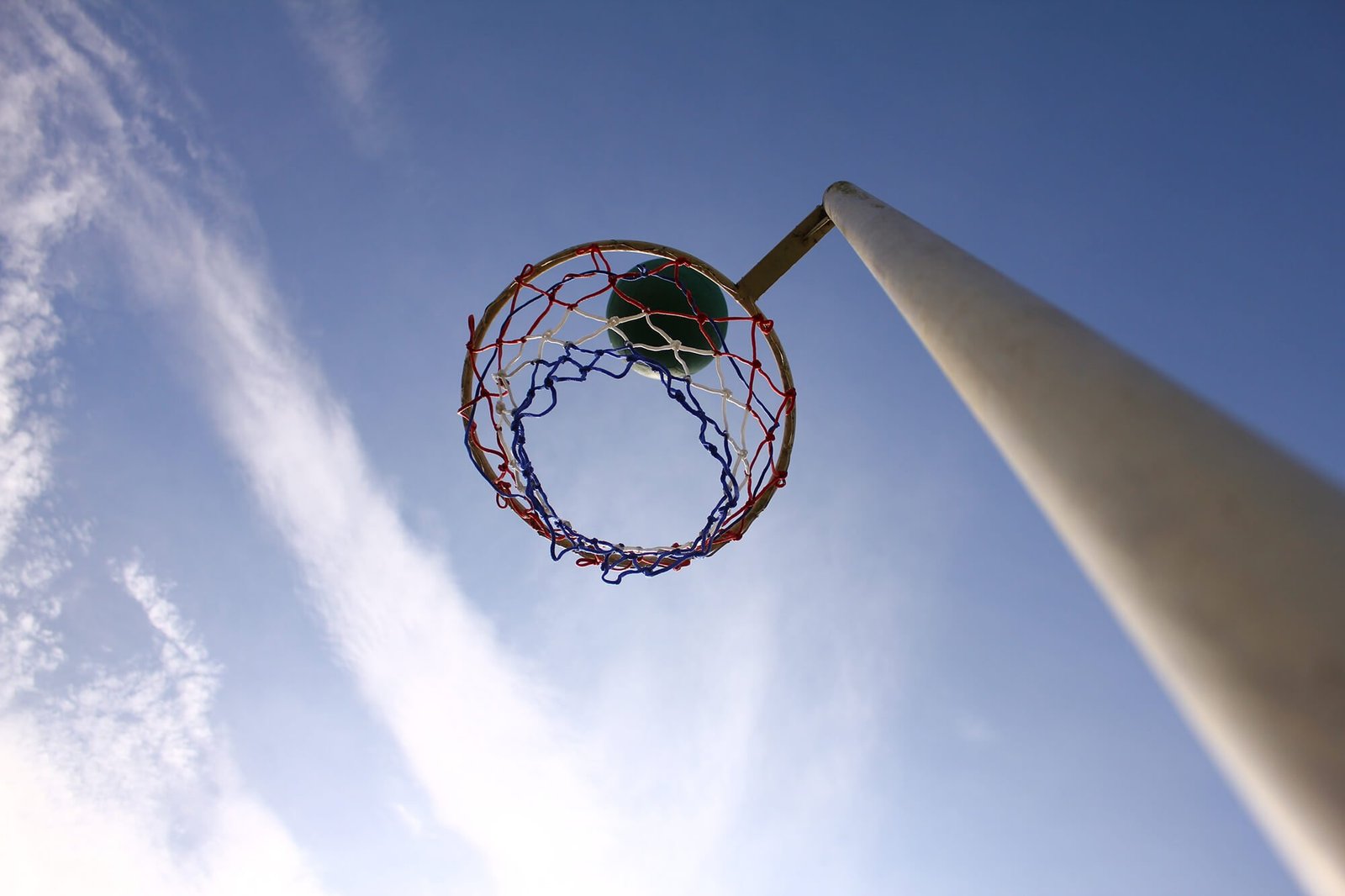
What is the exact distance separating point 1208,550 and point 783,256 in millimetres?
4163

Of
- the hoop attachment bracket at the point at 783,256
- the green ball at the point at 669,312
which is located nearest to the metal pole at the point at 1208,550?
the hoop attachment bracket at the point at 783,256

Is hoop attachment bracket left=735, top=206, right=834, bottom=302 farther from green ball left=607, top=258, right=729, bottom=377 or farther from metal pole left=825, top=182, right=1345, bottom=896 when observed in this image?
metal pole left=825, top=182, right=1345, bottom=896

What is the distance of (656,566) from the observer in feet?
16.1

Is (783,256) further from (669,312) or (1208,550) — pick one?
(1208,550)

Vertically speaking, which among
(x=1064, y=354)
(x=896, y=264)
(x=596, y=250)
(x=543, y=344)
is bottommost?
(x=1064, y=354)

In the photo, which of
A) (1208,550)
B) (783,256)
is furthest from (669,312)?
(1208,550)

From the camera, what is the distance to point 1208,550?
0.85m

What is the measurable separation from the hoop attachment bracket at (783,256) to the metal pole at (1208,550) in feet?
11.4

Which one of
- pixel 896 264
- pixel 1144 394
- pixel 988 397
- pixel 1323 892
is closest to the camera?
pixel 1323 892

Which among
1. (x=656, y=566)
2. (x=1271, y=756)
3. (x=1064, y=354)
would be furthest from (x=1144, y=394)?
(x=656, y=566)

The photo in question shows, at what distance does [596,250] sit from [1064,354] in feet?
12.6

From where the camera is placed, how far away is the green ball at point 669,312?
16.1 ft

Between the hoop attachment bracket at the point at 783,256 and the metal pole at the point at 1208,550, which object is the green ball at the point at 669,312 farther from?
the metal pole at the point at 1208,550

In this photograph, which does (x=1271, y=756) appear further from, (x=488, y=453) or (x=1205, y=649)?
(x=488, y=453)
